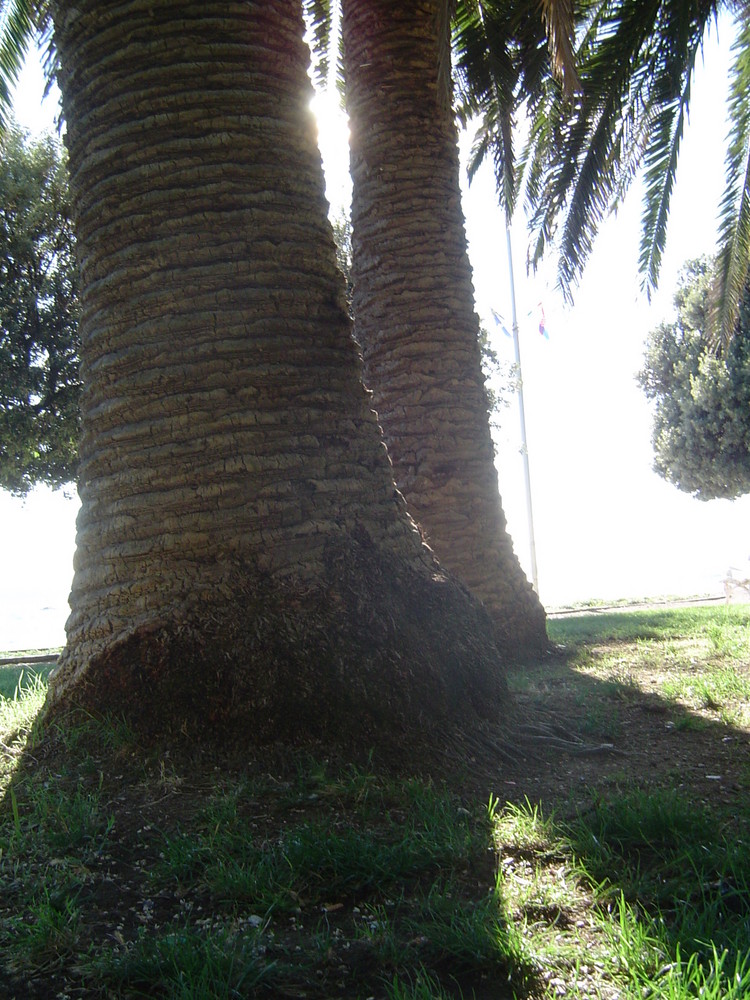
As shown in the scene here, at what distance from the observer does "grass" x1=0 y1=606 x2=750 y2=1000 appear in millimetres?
2105

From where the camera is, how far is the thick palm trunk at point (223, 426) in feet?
11.1

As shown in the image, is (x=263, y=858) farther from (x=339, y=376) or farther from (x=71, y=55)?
(x=71, y=55)

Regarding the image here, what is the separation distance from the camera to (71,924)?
2.29 metres

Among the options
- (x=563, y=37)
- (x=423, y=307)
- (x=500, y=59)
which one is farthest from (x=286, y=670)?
(x=500, y=59)

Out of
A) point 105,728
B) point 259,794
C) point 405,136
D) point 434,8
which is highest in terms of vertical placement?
point 434,8

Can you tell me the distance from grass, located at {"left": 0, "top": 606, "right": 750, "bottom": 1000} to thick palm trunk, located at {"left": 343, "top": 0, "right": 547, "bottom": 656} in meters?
2.33

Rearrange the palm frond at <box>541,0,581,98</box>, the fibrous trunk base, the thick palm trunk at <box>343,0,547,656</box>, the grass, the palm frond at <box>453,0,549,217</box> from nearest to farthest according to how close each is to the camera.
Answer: the grass
the fibrous trunk base
the palm frond at <box>541,0,581,98</box>
the thick palm trunk at <box>343,0,547,656</box>
the palm frond at <box>453,0,549,217</box>

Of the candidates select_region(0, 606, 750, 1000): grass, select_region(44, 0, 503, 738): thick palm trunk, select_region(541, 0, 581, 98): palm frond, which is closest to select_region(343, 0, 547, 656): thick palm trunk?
Answer: select_region(541, 0, 581, 98): palm frond

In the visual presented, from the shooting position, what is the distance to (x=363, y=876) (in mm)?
2553

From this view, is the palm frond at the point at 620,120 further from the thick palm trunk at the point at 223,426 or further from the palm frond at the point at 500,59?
the thick palm trunk at the point at 223,426

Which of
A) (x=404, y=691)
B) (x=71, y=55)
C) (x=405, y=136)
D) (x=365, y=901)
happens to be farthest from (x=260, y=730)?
(x=405, y=136)

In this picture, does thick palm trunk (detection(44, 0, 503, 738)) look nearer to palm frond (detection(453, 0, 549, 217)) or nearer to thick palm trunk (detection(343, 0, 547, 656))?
thick palm trunk (detection(343, 0, 547, 656))

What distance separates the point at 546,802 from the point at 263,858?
3.76 ft

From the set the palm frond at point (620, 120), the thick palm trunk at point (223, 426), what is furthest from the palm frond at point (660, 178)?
the thick palm trunk at point (223, 426)
